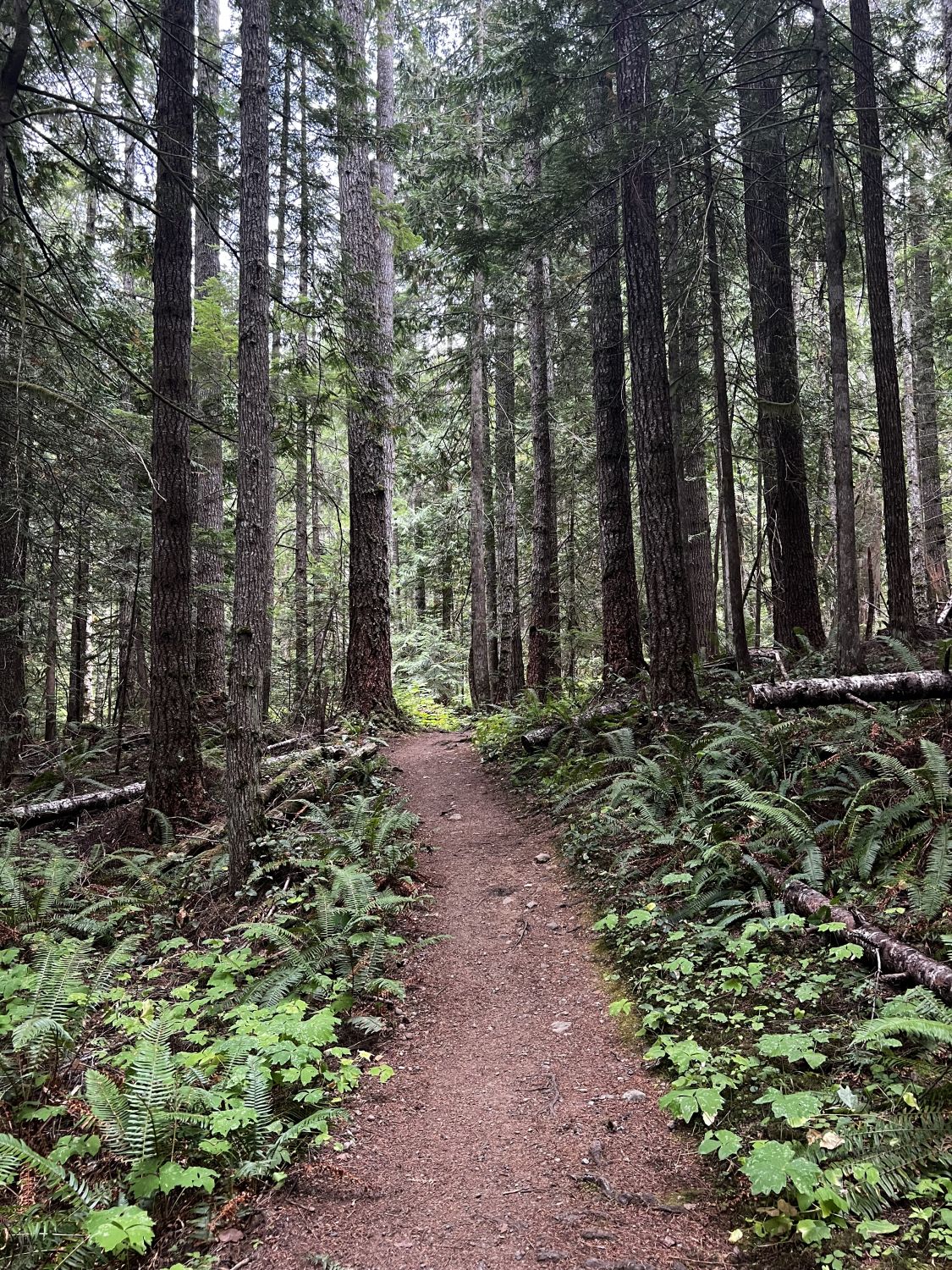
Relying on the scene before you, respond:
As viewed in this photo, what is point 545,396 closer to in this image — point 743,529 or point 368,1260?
point 743,529

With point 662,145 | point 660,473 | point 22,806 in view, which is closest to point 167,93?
point 662,145

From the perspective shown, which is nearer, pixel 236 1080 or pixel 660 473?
pixel 236 1080

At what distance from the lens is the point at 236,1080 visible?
332 cm

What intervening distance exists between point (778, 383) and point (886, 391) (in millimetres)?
1599

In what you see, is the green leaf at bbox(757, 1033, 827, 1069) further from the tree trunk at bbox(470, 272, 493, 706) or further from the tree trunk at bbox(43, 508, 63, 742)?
the tree trunk at bbox(470, 272, 493, 706)

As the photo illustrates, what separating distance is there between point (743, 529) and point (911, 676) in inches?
549

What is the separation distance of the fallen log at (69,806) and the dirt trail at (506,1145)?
18.3 feet

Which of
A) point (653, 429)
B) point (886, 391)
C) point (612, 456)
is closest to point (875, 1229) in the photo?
point (653, 429)

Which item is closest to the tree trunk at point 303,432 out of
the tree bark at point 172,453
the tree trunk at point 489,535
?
the tree bark at point 172,453

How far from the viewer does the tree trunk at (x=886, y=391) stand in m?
8.79

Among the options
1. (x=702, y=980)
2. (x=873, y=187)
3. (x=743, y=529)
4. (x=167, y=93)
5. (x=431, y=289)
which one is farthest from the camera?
(x=743, y=529)

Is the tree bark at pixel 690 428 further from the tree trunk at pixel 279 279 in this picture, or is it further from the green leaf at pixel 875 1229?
the green leaf at pixel 875 1229

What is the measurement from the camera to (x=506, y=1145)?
3176mm

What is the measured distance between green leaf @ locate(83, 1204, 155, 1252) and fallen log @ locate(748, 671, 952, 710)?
17.7ft
